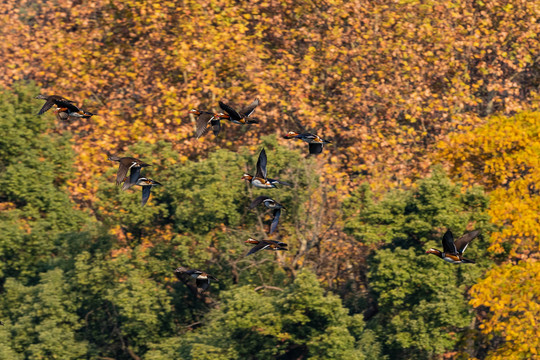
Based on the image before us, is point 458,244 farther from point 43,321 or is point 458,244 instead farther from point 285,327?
point 43,321

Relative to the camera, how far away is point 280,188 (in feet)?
73.0

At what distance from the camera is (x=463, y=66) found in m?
30.4

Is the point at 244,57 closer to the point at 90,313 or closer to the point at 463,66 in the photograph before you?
the point at 463,66

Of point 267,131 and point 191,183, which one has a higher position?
point 191,183

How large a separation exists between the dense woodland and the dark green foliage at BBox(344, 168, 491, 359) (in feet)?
0.17

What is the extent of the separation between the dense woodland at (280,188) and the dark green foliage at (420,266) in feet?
0.17

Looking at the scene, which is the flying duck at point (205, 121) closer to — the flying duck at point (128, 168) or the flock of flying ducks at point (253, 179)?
the flock of flying ducks at point (253, 179)

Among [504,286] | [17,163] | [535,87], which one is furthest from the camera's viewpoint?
[535,87]

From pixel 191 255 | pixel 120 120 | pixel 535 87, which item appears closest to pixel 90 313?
pixel 191 255

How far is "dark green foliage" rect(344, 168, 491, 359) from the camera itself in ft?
67.2

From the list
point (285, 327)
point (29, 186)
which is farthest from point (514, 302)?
point (29, 186)

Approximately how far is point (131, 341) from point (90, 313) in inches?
54.7

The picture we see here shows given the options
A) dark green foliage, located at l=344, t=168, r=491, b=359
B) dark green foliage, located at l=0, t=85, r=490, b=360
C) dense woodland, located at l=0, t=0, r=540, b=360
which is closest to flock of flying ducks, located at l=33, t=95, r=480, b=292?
dark green foliage, located at l=0, t=85, r=490, b=360

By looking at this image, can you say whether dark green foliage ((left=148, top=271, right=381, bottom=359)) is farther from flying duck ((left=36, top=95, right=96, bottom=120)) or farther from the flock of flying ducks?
flying duck ((left=36, top=95, right=96, bottom=120))
